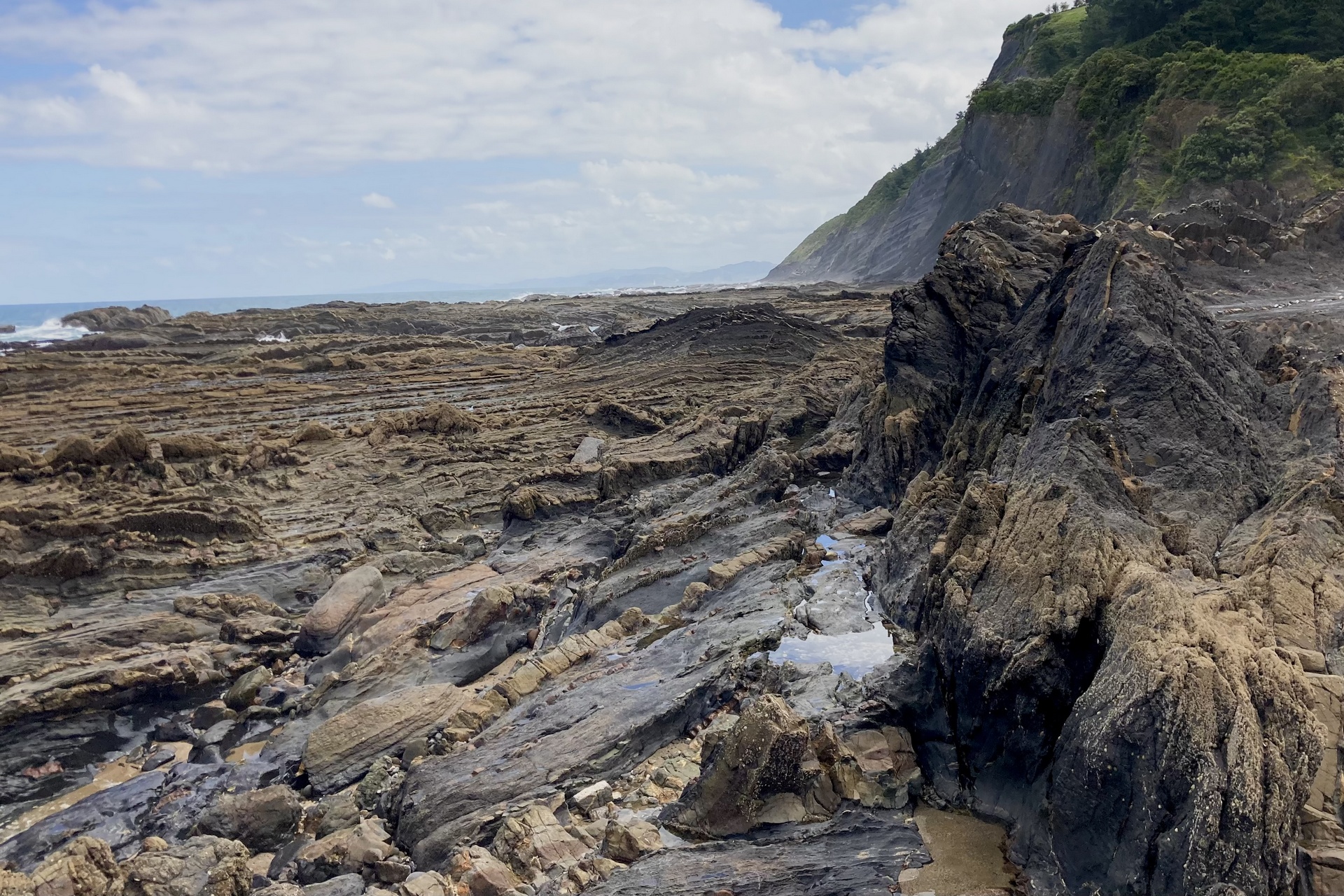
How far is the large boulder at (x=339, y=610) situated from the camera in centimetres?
1486

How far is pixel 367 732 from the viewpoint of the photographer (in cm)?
1091

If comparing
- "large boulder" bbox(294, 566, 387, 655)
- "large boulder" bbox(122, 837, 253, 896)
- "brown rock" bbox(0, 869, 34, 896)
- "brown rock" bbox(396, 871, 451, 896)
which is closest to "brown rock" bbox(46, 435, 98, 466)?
"large boulder" bbox(294, 566, 387, 655)

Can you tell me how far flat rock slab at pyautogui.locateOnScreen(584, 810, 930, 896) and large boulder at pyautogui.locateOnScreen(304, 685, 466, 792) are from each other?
15.2 feet

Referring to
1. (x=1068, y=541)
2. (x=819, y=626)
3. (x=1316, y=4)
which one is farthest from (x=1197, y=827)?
(x=1316, y=4)

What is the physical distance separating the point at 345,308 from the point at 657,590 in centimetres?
5004

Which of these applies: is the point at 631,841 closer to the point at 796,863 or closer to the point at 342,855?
the point at 796,863

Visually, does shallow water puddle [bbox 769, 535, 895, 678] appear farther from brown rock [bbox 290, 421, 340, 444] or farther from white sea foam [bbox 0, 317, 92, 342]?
white sea foam [bbox 0, 317, 92, 342]

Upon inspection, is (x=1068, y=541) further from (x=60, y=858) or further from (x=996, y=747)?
(x=60, y=858)

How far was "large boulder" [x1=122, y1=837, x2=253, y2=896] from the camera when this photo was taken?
322 inches

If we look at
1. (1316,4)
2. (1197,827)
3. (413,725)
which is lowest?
(413,725)

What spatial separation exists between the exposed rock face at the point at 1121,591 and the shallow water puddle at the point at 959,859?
0.22m

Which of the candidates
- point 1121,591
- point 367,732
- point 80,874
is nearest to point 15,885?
point 80,874

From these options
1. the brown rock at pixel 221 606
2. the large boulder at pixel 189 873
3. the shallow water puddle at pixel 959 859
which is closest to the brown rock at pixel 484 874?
the large boulder at pixel 189 873

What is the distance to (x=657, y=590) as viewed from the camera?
13016 millimetres
